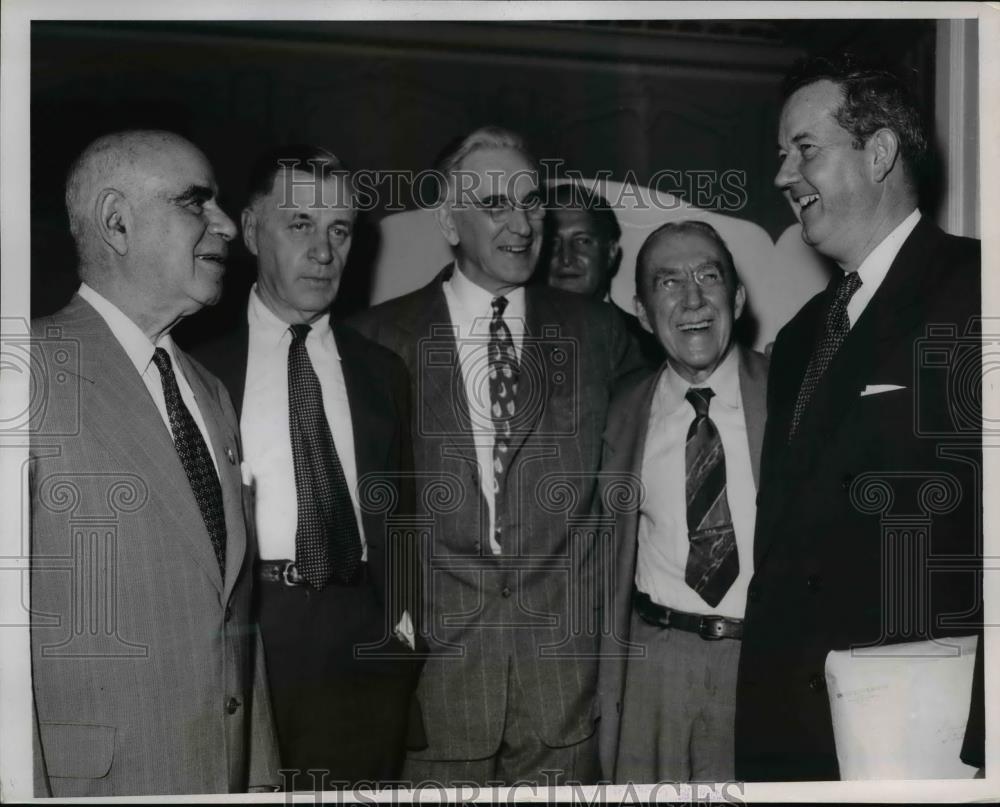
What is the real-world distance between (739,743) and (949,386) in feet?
3.58

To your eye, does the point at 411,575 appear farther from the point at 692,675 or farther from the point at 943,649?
the point at 943,649

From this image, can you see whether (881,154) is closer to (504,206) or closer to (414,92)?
(504,206)

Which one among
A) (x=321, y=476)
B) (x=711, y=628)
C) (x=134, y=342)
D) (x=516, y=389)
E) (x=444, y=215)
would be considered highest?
(x=444, y=215)

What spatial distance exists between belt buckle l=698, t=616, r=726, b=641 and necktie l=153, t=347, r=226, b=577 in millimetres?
1219

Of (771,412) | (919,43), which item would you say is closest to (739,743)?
(771,412)

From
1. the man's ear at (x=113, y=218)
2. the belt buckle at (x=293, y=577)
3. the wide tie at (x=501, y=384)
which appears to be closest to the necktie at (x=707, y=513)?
the wide tie at (x=501, y=384)

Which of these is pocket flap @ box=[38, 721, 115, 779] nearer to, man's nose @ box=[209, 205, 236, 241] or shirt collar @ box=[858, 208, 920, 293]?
man's nose @ box=[209, 205, 236, 241]

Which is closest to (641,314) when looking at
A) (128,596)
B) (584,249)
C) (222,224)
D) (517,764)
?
(584,249)

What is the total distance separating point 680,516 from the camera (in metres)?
2.75

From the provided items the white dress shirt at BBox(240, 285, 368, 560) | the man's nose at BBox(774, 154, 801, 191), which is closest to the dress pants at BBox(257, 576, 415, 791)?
the white dress shirt at BBox(240, 285, 368, 560)

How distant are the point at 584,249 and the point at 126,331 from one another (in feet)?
3.88

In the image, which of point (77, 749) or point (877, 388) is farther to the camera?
point (877, 388)

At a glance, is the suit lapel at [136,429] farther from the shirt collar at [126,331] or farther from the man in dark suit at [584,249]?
the man in dark suit at [584,249]

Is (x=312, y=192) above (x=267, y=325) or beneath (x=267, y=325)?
above
